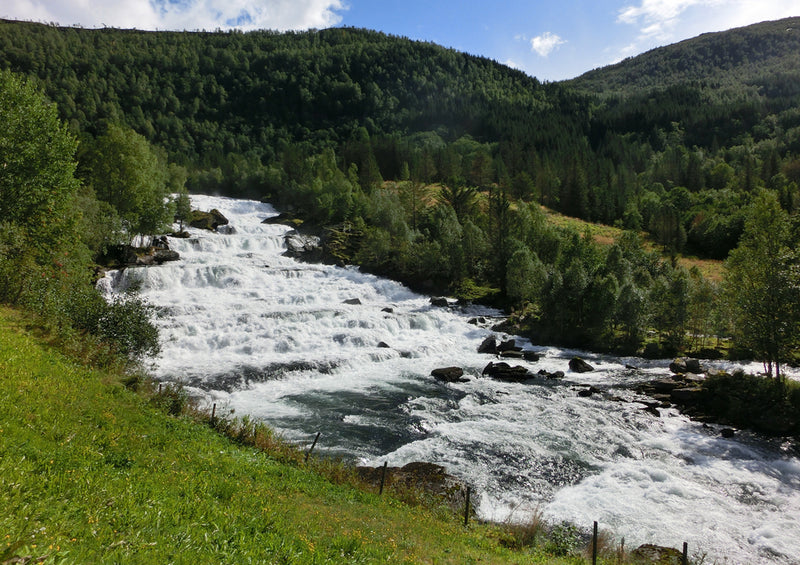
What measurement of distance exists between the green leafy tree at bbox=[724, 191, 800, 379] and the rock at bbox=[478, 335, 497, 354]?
19291 millimetres

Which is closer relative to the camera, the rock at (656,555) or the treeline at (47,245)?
the rock at (656,555)

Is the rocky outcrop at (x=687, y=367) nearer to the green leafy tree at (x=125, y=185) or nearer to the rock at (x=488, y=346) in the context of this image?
the rock at (x=488, y=346)

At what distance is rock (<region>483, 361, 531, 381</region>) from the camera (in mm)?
35531

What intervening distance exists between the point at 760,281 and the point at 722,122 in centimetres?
19859

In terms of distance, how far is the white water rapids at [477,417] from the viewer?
1811 cm

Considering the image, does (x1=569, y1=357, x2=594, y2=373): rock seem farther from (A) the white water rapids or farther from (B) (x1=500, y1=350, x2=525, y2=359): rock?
(B) (x1=500, y1=350, x2=525, y2=359): rock

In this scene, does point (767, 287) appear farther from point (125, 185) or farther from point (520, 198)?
point (520, 198)

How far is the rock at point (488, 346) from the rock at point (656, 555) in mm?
27798

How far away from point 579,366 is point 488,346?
8776 mm

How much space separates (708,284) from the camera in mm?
47375

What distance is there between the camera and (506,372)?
3584cm

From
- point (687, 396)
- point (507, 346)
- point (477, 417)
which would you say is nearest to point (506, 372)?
point (507, 346)

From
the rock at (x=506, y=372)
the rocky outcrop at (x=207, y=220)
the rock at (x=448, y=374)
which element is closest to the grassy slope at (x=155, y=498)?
the rock at (x=448, y=374)

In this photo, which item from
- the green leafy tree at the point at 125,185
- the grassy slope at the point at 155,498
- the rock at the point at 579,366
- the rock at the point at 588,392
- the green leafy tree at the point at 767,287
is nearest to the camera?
the grassy slope at the point at 155,498
